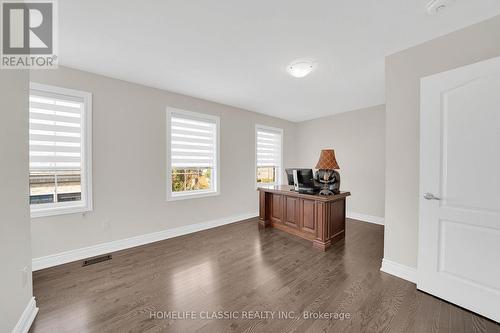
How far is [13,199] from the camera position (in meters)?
1.43

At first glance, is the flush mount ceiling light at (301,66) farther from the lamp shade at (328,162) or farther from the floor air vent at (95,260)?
the floor air vent at (95,260)

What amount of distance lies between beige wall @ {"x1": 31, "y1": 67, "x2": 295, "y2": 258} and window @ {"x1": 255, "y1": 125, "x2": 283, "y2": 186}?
4.82ft

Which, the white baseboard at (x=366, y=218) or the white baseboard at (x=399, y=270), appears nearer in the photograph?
the white baseboard at (x=399, y=270)

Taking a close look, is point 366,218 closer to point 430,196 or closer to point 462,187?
point 430,196

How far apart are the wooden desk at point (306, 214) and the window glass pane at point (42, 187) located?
10.5 feet

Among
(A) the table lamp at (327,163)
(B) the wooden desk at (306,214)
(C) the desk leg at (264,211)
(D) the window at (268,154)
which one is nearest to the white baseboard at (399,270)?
(B) the wooden desk at (306,214)

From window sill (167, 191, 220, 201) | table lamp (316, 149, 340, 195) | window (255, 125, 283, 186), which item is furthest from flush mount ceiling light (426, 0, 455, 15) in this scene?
window sill (167, 191, 220, 201)

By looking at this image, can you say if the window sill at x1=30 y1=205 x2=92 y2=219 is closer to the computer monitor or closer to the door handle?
the computer monitor

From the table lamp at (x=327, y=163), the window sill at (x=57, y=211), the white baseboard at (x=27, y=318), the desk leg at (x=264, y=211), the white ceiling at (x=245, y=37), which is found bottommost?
the white baseboard at (x=27, y=318)

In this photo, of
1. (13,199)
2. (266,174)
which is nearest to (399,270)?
(266,174)

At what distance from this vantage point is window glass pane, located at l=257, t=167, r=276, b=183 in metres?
5.00

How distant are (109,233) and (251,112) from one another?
360cm

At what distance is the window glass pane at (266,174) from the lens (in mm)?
4996

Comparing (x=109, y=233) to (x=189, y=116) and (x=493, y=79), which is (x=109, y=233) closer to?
(x=189, y=116)
